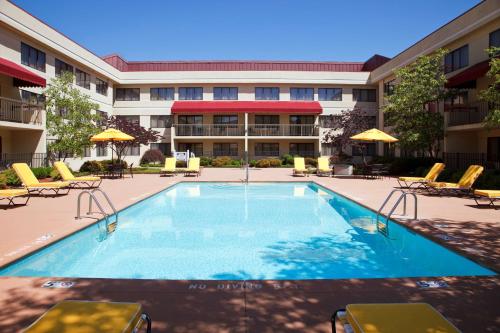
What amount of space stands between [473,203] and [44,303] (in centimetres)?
1305

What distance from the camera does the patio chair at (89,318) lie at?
274 cm

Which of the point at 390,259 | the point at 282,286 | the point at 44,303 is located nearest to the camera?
the point at 44,303

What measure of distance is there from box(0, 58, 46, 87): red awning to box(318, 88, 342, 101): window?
88.3ft

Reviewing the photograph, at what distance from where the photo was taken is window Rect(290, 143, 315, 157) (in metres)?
40.4

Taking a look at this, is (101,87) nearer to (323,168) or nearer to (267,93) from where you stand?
(267,93)

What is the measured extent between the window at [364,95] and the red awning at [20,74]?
1161 inches

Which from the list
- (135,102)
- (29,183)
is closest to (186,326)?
(29,183)

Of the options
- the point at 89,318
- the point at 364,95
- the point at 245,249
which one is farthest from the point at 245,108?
the point at 89,318

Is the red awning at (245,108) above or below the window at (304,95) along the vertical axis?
below

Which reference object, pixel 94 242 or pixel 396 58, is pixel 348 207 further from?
pixel 396 58

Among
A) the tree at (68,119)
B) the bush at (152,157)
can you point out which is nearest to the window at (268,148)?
the bush at (152,157)

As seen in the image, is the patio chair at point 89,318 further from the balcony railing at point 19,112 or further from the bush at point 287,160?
the bush at point 287,160

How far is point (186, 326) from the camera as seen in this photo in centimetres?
383

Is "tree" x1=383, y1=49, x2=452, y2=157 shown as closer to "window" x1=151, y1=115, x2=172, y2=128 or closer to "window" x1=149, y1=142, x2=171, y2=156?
"window" x1=151, y1=115, x2=172, y2=128
